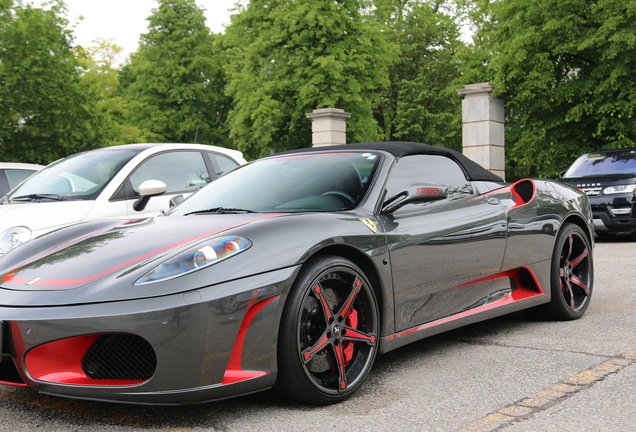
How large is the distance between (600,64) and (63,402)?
17187 millimetres

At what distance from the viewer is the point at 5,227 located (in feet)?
19.0

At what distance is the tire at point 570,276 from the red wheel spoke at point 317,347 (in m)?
2.45

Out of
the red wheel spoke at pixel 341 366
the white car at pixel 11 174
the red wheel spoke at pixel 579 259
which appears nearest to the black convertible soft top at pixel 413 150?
the red wheel spoke at pixel 579 259

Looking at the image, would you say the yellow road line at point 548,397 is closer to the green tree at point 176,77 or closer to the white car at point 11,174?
the white car at point 11,174

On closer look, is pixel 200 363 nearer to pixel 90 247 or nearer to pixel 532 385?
pixel 90 247

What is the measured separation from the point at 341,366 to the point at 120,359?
3.41ft

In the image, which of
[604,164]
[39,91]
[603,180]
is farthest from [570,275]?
[39,91]

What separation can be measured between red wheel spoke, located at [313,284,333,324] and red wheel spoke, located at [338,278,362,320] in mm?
79

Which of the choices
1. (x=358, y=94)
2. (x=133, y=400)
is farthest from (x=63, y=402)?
(x=358, y=94)

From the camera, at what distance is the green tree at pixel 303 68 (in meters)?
29.0

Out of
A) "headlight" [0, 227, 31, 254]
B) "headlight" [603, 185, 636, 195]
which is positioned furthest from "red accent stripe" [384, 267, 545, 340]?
"headlight" [603, 185, 636, 195]

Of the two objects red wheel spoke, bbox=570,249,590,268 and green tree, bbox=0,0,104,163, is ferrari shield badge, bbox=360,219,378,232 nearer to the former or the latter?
red wheel spoke, bbox=570,249,590,268

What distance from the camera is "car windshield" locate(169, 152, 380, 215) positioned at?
13.1ft

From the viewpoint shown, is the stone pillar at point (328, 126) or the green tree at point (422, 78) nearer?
the stone pillar at point (328, 126)
